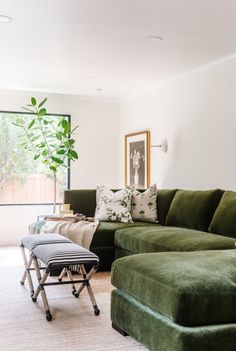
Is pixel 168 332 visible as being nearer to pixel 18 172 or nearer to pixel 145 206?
pixel 145 206

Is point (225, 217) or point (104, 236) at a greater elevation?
point (225, 217)

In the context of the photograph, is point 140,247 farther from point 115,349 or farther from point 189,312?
point 189,312

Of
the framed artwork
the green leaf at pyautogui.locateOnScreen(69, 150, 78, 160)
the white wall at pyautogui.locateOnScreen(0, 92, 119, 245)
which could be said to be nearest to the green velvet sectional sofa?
the framed artwork

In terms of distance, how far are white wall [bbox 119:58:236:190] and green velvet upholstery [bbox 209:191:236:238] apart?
47cm

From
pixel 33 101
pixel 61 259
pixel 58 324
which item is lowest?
pixel 58 324

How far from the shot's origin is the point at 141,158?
6883 mm

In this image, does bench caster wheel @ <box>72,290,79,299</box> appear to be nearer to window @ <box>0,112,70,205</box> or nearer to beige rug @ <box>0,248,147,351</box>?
beige rug @ <box>0,248,147,351</box>

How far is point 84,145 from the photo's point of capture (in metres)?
7.42

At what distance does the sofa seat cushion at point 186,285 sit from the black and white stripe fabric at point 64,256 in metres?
0.55

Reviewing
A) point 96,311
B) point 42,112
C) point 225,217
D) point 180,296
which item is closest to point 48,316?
point 96,311

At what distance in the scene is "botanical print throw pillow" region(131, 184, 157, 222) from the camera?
218 inches

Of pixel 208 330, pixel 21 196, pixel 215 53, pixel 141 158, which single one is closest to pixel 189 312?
pixel 208 330

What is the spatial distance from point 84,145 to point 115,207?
2158 mm

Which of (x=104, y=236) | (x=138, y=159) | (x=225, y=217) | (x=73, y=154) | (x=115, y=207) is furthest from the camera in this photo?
(x=138, y=159)
